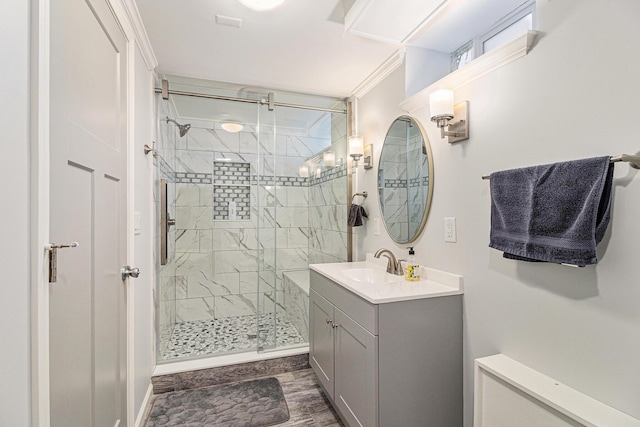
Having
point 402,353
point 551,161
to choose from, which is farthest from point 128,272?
point 551,161

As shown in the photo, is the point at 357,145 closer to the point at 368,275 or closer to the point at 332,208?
the point at 332,208

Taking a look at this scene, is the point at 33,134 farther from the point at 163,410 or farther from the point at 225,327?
the point at 225,327

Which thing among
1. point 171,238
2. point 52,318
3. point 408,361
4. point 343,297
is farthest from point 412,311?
point 171,238

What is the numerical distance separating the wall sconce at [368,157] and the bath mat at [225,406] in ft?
6.11

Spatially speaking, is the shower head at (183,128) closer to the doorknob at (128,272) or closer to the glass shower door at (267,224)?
the glass shower door at (267,224)

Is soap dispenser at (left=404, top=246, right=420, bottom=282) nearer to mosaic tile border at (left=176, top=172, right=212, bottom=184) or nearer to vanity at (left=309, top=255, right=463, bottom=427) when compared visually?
vanity at (left=309, top=255, right=463, bottom=427)

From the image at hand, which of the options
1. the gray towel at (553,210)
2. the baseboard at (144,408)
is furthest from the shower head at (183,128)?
the gray towel at (553,210)

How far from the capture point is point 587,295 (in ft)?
3.52

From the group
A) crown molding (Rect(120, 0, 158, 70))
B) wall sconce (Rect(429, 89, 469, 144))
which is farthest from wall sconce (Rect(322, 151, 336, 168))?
crown molding (Rect(120, 0, 158, 70))

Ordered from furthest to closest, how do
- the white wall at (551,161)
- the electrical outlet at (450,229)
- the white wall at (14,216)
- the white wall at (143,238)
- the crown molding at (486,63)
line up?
1. the white wall at (143,238)
2. the electrical outlet at (450,229)
3. the crown molding at (486,63)
4. the white wall at (551,161)
5. the white wall at (14,216)

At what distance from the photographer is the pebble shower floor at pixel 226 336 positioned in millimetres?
2652

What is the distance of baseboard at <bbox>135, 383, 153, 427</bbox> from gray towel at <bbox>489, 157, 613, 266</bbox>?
7.19ft

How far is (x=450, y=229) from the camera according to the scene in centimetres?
170

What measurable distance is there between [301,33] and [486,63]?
3.48 feet
